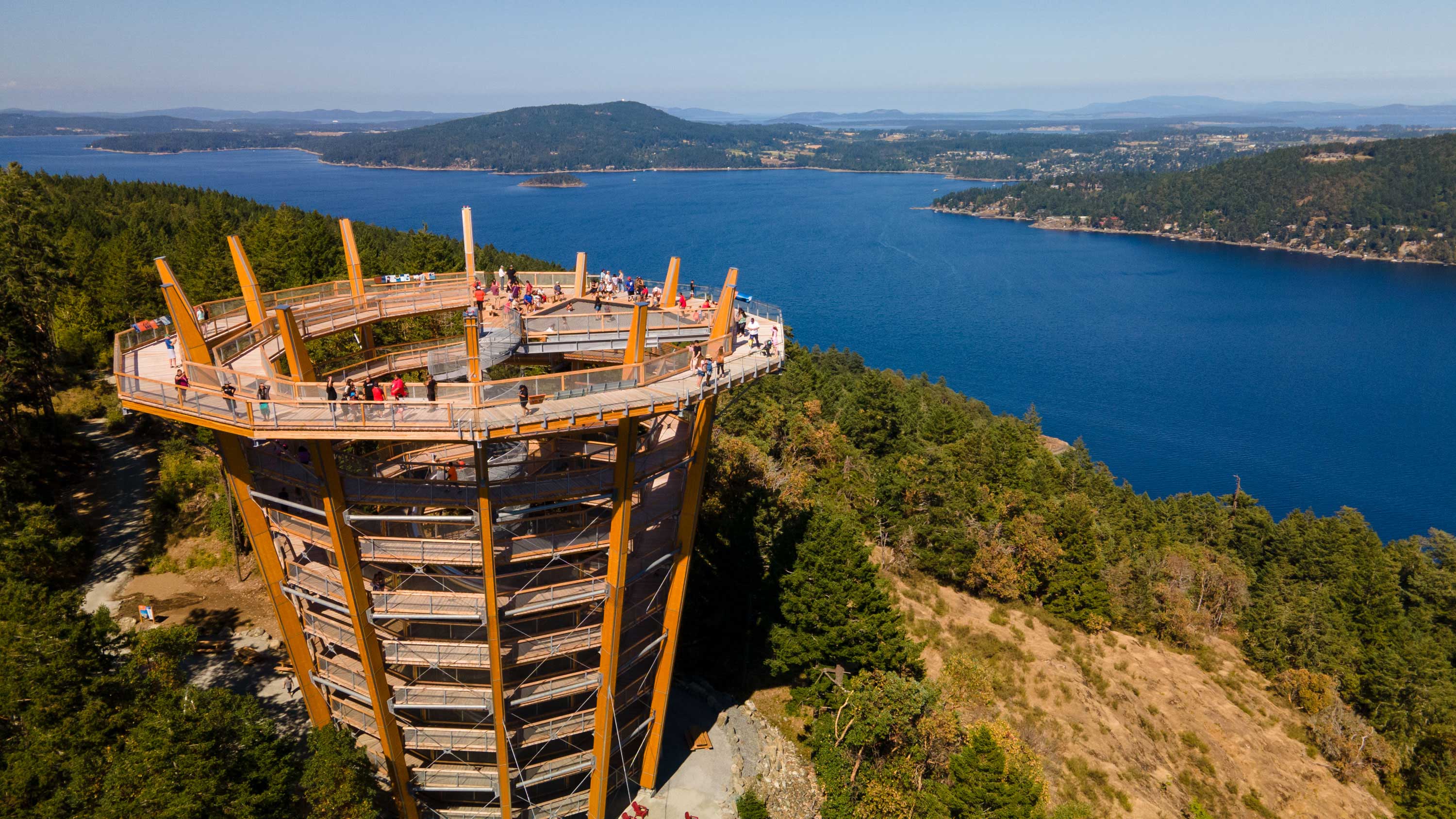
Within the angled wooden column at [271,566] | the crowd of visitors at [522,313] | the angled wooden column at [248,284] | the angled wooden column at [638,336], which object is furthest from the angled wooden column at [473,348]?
the angled wooden column at [248,284]

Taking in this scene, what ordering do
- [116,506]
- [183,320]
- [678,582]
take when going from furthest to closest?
[116,506] → [678,582] → [183,320]

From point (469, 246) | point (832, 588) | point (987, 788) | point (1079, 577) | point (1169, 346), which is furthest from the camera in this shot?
point (1169, 346)

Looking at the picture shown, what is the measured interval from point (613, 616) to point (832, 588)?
12228 millimetres

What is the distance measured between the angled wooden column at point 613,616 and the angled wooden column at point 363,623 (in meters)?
5.75

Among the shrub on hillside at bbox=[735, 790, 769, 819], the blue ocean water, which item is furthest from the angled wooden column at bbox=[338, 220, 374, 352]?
the blue ocean water

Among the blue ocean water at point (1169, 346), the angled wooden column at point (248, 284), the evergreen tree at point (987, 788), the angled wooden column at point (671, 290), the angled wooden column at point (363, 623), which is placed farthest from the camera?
the blue ocean water at point (1169, 346)

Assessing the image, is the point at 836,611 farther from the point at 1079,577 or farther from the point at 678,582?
the point at 1079,577

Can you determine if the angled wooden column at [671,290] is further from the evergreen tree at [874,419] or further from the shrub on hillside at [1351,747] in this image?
the shrub on hillside at [1351,747]

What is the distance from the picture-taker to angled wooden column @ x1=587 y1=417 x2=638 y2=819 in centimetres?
2092

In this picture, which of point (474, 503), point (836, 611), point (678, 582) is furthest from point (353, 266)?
point (836, 611)

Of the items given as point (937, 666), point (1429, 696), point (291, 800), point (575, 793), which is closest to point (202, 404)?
point (291, 800)

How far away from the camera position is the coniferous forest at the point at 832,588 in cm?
2081

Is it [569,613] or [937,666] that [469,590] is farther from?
[937,666]

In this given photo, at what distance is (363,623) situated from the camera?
21.0 m
